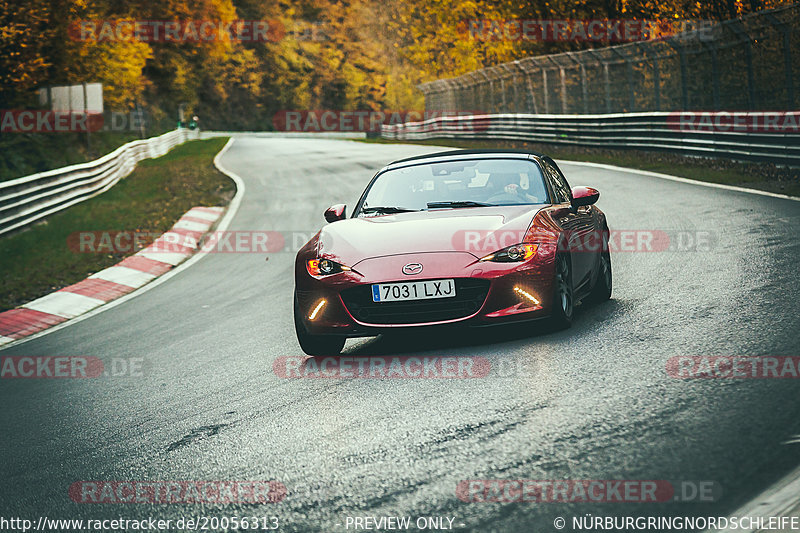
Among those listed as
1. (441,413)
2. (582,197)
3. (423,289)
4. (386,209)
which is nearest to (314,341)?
(423,289)

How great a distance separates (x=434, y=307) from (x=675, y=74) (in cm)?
1889

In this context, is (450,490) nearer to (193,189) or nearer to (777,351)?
(777,351)

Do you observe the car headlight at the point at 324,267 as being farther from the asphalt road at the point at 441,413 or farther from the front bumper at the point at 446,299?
the asphalt road at the point at 441,413

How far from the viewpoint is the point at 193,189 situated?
23.7 meters

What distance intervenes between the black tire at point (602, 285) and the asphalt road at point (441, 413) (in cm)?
23

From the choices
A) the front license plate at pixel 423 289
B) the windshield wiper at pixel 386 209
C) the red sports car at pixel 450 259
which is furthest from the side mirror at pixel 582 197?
the front license plate at pixel 423 289

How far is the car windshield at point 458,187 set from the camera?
7707mm

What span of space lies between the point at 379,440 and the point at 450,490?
90cm

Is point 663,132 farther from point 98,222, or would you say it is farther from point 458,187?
point 458,187

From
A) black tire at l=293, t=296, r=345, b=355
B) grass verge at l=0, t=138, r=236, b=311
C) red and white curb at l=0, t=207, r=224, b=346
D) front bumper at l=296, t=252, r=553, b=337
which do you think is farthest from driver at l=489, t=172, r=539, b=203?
grass verge at l=0, t=138, r=236, b=311

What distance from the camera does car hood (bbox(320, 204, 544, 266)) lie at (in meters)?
6.72

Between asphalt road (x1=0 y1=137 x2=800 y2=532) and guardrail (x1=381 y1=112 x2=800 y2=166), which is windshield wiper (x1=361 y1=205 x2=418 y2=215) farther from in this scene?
guardrail (x1=381 y1=112 x2=800 y2=166)

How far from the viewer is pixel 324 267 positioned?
6848 mm

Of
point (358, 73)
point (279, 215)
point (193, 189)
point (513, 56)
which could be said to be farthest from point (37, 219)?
point (358, 73)
